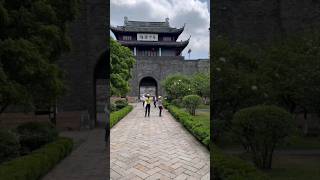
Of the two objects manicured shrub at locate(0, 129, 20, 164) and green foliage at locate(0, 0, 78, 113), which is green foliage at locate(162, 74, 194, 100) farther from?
manicured shrub at locate(0, 129, 20, 164)

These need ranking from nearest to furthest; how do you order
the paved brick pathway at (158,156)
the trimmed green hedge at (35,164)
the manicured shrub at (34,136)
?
1. the trimmed green hedge at (35,164)
2. the paved brick pathway at (158,156)
3. the manicured shrub at (34,136)

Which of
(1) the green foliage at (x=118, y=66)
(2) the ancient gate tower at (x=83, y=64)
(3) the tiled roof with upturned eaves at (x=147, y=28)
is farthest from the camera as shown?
(3) the tiled roof with upturned eaves at (x=147, y=28)

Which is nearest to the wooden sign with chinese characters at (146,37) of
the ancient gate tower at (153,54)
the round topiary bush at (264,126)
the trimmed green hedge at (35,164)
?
the ancient gate tower at (153,54)

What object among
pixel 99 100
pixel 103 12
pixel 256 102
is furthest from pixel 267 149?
pixel 99 100

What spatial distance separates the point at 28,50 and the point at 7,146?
2.73 metres

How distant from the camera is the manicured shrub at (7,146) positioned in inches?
401

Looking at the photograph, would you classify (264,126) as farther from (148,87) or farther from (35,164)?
(148,87)

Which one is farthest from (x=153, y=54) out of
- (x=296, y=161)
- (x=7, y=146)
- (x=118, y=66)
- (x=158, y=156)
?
(x=7, y=146)

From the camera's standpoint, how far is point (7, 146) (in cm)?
1027

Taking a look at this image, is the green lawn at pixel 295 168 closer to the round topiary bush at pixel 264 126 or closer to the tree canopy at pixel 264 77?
the round topiary bush at pixel 264 126

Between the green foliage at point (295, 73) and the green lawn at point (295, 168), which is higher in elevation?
the green foliage at point (295, 73)

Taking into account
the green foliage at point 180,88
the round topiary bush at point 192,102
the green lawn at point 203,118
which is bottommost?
the green lawn at point 203,118

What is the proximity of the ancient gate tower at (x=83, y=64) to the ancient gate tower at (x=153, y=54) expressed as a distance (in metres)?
31.9

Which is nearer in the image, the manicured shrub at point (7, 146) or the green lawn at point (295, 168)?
the green lawn at point (295, 168)
